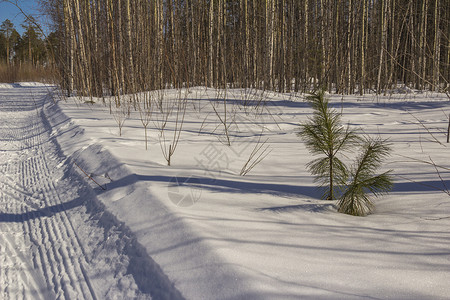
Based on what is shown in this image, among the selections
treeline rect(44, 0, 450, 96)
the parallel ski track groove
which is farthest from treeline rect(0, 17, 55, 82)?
the parallel ski track groove

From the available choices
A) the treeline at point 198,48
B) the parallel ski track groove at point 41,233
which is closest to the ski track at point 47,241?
the parallel ski track groove at point 41,233

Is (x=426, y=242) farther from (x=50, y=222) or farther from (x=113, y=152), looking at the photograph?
(x=113, y=152)

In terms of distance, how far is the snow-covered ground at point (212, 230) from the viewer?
1.23 metres

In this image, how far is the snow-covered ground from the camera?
1234 mm

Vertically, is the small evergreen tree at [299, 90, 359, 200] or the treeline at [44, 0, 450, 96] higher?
the treeline at [44, 0, 450, 96]

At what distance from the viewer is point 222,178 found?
100 inches

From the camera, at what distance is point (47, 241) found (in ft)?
6.41

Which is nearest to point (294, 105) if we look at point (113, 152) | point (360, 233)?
point (113, 152)

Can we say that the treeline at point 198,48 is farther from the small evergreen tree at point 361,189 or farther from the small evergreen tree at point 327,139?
the small evergreen tree at point 361,189

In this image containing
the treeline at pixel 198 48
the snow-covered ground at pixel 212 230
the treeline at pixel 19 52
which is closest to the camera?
the snow-covered ground at pixel 212 230

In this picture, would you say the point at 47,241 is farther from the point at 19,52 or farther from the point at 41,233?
the point at 19,52

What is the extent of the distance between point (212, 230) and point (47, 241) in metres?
1.08

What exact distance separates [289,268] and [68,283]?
3.40ft

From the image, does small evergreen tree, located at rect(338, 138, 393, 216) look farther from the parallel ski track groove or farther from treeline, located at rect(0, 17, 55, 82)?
treeline, located at rect(0, 17, 55, 82)
